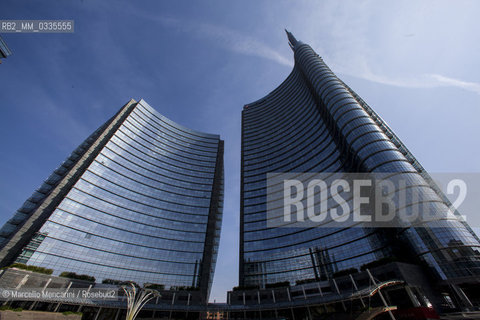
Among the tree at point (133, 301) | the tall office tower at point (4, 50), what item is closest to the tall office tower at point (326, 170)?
the tree at point (133, 301)

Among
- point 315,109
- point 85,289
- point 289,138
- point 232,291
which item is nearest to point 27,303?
point 85,289

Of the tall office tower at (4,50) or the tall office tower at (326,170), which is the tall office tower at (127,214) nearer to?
the tall office tower at (326,170)

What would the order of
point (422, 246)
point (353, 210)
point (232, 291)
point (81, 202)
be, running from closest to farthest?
point (422, 246) < point (232, 291) < point (353, 210) < point (81, 202)

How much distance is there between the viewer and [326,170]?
268 ft

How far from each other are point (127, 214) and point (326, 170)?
8042 cm

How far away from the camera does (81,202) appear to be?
70750 mm

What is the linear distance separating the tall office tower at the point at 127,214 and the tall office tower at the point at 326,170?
2028cm

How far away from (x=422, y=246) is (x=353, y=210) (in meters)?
21.7

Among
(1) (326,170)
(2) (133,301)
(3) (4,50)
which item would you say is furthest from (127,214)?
(1) (326,170)

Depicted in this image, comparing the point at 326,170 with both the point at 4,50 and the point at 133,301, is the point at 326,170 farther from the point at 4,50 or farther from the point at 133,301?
the point at 4,50

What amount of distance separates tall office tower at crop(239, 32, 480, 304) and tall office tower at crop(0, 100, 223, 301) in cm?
2028

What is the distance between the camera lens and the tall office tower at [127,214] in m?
60.7

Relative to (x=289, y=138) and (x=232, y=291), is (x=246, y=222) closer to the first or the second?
(x=232, y=291)

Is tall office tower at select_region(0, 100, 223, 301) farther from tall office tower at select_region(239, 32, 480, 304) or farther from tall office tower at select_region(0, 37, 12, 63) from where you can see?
tall office tower at select_region(0, 37, 12, 63)
